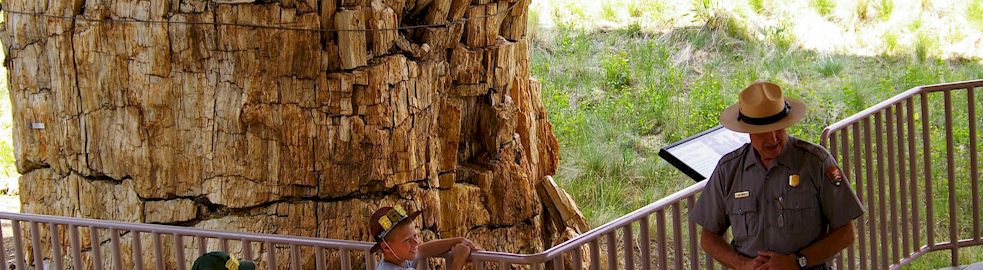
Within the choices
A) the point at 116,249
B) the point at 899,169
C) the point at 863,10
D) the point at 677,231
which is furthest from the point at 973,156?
the point at 863,10

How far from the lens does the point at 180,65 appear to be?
17.4 ft

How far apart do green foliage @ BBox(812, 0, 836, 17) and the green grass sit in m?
0.02

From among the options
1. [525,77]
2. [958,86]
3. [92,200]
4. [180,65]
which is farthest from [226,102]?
[958,86]

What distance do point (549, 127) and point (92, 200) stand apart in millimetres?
2511

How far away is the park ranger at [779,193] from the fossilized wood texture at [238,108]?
6.01 feet

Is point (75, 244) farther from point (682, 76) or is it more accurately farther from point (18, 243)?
point (682, 76)

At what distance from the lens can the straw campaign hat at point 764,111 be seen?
3996 mm

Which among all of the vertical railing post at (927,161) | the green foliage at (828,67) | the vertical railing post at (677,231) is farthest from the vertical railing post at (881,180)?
the green foliage at (828,67)

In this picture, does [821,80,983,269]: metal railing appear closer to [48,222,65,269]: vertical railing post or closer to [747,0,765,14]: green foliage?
[48,222,65,269]: vertical railing post

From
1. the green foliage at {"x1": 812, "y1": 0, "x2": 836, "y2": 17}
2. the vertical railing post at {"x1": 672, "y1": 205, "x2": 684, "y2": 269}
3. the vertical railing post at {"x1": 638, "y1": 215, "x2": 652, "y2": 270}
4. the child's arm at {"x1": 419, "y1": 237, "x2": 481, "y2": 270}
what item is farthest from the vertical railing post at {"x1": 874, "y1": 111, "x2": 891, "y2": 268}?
the green foliage at {"x1": 812, "y1": 0, "x2": 836, "y2": 17}

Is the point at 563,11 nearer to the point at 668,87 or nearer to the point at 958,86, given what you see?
the point at 668,87

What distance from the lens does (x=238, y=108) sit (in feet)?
17.5

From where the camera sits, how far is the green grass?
31.2 ft

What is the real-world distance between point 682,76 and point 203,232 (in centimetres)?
690
